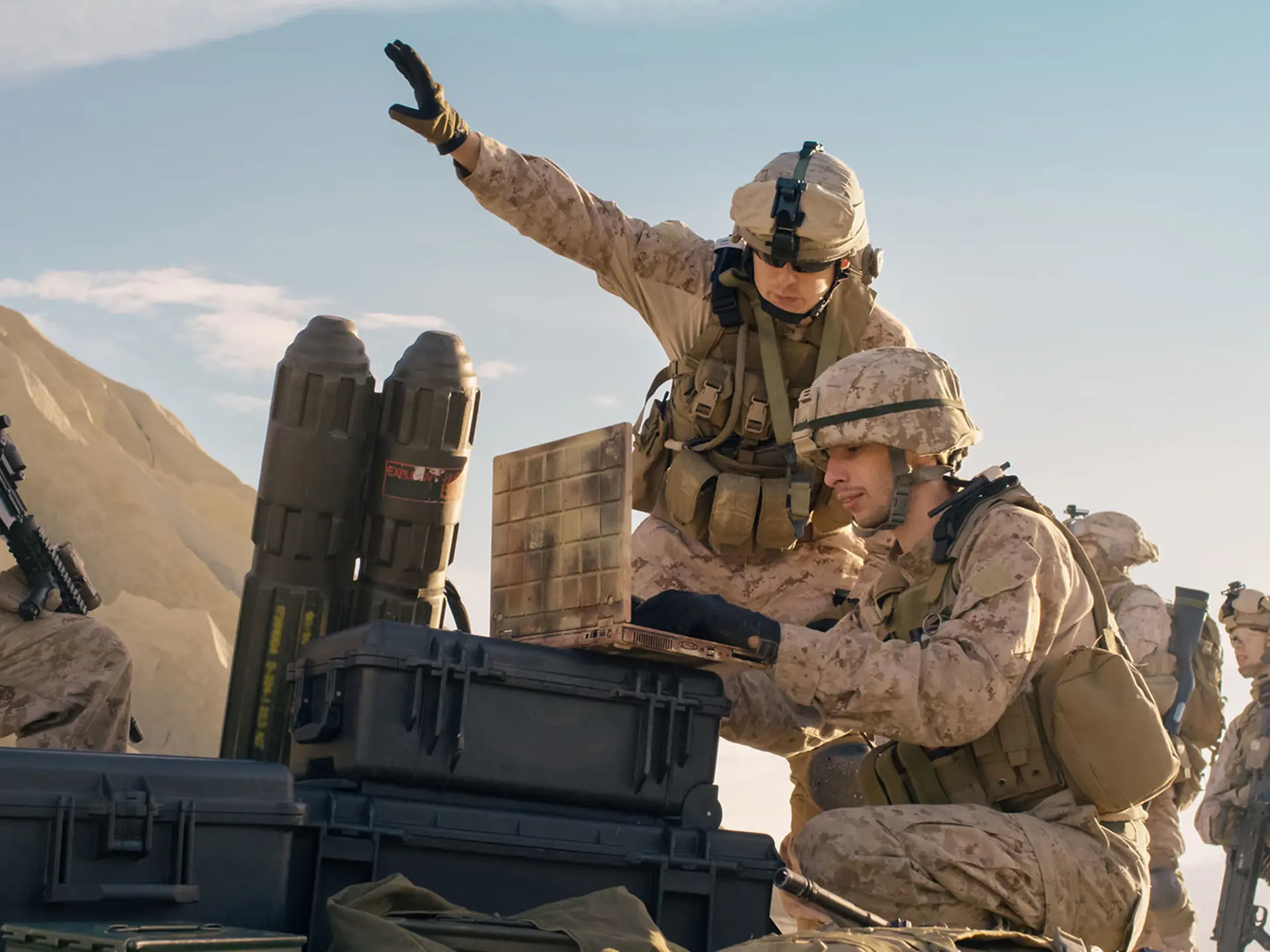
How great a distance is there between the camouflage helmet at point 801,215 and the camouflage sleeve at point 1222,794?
8.61 m

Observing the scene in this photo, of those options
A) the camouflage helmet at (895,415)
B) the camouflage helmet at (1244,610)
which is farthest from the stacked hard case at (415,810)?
the camouflage helmet at (1244,610)

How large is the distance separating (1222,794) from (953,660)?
1001 cm

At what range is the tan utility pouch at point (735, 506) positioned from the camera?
20.4 feet

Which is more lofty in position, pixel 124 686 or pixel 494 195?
pixel 494 195

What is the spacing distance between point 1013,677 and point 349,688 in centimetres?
164

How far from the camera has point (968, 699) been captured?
4.25m

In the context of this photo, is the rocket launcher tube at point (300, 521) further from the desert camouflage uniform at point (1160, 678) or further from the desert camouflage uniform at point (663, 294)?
the desert camouflage uniform at point (1160, 678)

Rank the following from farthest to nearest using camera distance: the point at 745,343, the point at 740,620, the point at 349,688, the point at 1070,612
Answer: the point at 745,343 < the point at 1070,612 < the point at 740,620 < the point at 349,688

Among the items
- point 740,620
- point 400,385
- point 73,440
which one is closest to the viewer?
point 740,620

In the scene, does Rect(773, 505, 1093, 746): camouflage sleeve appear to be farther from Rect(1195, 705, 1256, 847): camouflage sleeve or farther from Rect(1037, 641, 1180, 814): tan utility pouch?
Rect(1195, 705, 1256, 847): camouflage sleeve

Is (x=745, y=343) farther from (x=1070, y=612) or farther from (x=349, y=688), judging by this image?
(x=349, y=688)

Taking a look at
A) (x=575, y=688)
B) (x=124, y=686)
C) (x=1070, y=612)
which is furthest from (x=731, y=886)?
(x=124, y=686)

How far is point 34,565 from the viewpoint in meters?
7.65

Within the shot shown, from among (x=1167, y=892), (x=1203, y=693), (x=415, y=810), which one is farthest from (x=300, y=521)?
(x=1203, y=693)
